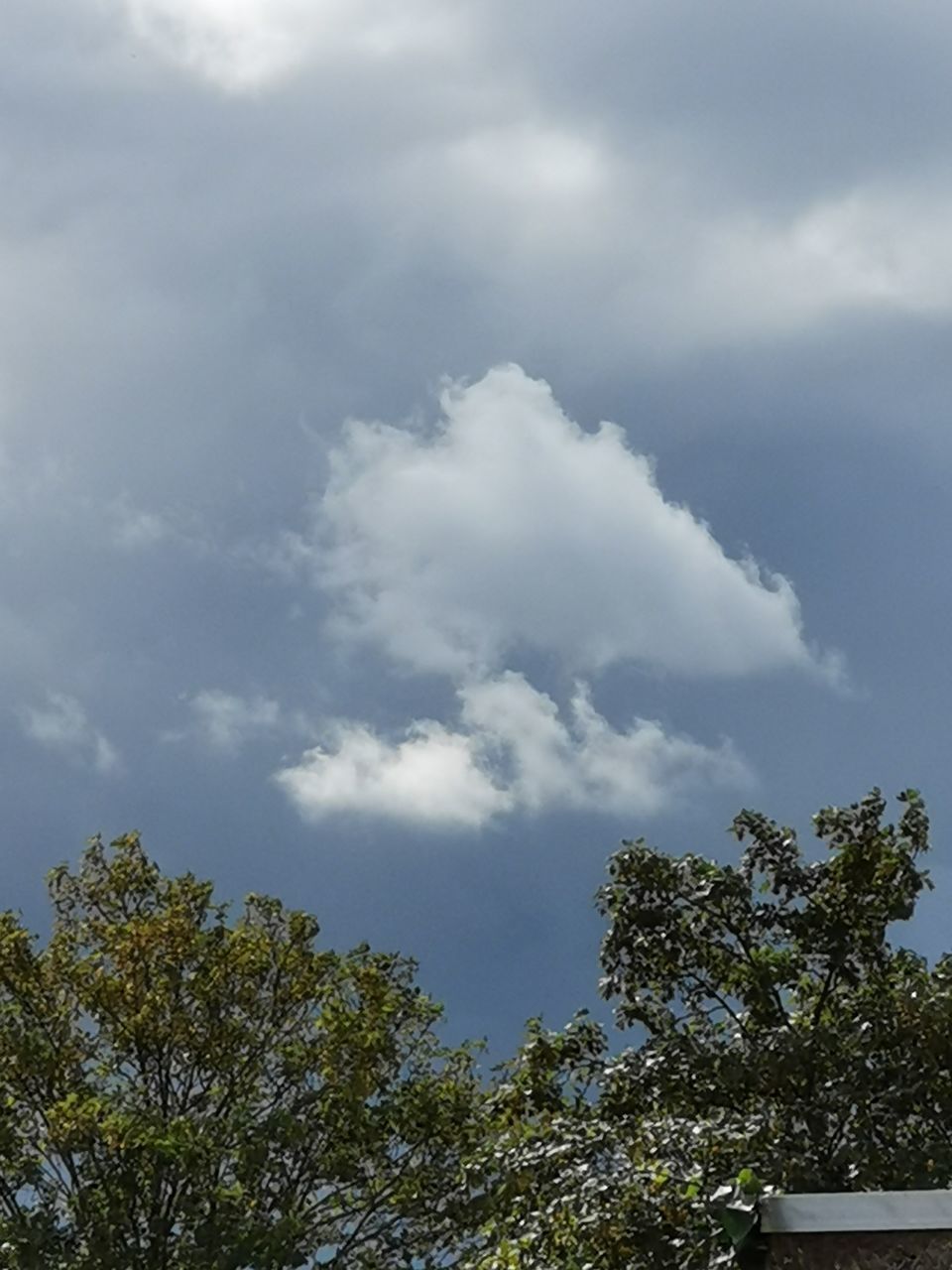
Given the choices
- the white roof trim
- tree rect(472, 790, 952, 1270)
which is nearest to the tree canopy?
tree rect(472, 790, 952, 1270)

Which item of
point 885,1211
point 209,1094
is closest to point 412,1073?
point 209,1094

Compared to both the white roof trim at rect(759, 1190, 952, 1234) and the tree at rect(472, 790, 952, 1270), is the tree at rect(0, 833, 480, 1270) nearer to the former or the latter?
the tree at rect(472, 790, 952, 1270)

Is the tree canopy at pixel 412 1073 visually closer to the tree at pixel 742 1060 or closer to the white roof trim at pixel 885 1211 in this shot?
the tree at pixel 742 1060

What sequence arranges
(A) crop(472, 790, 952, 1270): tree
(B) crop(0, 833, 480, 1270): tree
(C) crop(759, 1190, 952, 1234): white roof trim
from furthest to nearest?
(B) crop(0, 833, 480, 1270): tree
(A) crop(472, 790, 952, 1270): tree
(C) crop(759, 1190, 952, 1234): white roof trim

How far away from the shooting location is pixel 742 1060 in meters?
14.1

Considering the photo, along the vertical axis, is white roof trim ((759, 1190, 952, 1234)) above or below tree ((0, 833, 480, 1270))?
below

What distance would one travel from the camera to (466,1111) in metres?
18.0

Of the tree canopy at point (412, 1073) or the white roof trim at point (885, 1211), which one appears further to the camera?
the tree canopy at point (412, 1073)

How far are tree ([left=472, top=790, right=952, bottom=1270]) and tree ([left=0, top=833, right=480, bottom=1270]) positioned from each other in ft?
6.07

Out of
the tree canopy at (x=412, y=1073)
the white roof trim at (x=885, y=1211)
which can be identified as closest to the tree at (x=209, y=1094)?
the tree canopy at (x=412, y=1073)

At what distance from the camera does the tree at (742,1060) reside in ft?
35.6

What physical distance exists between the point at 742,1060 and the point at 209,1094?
6.11 metres

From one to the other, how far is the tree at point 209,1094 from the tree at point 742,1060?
185cm

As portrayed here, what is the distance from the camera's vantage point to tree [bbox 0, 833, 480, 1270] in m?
16.3
